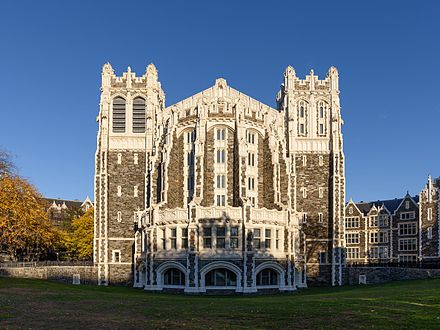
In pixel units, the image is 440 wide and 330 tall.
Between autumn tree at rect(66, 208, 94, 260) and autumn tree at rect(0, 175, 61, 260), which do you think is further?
autumn tree at rect(66, 208, 94, 260)

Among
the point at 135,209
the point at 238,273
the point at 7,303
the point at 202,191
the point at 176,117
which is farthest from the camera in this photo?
the point at 135,209

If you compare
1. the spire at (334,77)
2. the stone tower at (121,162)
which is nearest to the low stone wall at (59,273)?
the stone tower at (121,162)

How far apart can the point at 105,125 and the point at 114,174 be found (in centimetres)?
568

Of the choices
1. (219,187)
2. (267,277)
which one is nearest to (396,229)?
(267,277)

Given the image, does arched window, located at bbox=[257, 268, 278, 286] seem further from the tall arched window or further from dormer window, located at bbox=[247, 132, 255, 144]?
the tall arched window

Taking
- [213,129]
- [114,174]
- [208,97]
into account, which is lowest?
[114,174]

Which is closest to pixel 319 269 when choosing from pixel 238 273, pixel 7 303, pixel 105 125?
pixel 238 273

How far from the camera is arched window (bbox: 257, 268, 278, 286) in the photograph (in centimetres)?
4844

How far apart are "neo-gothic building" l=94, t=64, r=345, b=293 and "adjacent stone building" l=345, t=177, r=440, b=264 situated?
23407 millimetres

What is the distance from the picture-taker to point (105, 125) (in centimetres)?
6084

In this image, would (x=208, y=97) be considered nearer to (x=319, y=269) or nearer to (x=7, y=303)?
(x=319, y=269)

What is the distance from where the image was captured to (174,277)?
4875 centimetres

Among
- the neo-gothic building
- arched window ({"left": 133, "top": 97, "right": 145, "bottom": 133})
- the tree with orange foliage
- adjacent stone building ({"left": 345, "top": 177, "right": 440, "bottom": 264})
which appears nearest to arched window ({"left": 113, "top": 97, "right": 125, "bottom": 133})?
the neo-gothic building

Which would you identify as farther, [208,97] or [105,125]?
[105,125]
